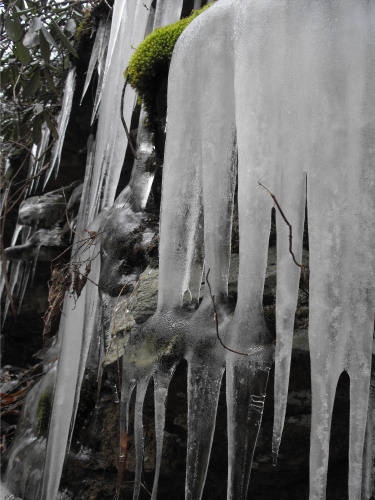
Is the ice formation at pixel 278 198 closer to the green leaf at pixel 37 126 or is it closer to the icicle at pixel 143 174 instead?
the icicle at pixel 143 174

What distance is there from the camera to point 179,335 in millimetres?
1494

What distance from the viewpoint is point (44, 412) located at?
2527mm

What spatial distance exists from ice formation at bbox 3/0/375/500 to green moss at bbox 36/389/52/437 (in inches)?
44.1

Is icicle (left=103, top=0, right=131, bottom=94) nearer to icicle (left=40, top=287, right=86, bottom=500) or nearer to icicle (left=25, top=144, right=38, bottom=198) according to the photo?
icicle (left=40, top=287, right=86, bottom=500)

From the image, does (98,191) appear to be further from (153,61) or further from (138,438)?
(138,438)

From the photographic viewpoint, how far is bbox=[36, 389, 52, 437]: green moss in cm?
247

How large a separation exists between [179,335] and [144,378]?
7.2 inches

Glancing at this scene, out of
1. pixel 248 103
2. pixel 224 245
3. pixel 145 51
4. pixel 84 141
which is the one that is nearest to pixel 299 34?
pixel 248 103

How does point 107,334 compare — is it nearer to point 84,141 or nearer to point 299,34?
point 299,34

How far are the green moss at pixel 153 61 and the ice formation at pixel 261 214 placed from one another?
15.0 inches

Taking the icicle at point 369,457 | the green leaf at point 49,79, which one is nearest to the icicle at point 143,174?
the green leaf at point 49,79

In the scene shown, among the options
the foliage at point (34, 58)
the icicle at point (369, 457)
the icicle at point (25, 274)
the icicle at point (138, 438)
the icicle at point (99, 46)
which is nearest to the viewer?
the icicle at point (369, 457)

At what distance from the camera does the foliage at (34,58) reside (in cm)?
260

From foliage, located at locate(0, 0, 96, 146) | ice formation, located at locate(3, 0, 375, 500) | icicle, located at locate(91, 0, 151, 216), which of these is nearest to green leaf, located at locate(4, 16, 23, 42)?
foliage, located at locate(0, 0, 96, 146)
